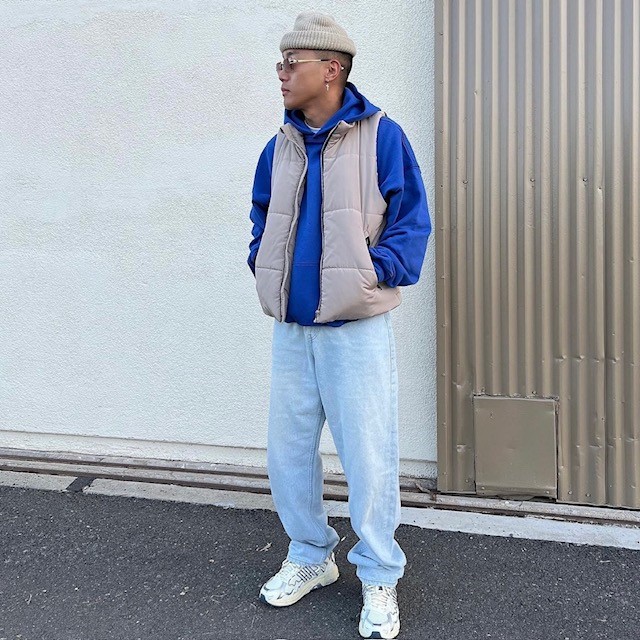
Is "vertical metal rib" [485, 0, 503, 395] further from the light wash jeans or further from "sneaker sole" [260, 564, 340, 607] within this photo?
Answer: "sneaker sole" [260, 564, 340, 607]

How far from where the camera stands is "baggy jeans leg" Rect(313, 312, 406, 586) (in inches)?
99.7

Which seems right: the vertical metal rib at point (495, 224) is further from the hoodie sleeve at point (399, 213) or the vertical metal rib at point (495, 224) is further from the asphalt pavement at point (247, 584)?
the hoodie sleeve at point (399, 213)

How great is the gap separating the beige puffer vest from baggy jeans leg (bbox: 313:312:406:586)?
10 cm

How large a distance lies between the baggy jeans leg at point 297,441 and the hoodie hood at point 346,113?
26.1 inches

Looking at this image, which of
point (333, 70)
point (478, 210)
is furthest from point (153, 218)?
point (333, 70)

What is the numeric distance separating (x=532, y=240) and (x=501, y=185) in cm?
28

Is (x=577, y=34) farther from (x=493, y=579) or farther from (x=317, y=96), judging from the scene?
(x=493, y=579)

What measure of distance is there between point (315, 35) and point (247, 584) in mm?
2001

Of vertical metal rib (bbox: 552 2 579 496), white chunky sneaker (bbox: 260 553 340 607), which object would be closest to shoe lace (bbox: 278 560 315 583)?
white chunky sneaker (bbox: 260 553 340 607)

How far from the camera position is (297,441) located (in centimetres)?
271

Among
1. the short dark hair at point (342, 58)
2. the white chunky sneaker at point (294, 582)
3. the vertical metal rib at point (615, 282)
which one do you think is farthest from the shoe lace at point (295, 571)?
the short dark hair at point (342, 58)

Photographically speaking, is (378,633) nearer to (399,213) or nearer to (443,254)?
(399,213)

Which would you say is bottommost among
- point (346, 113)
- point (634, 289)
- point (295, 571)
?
point (295, 571)

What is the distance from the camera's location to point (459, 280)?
3.53 meters
